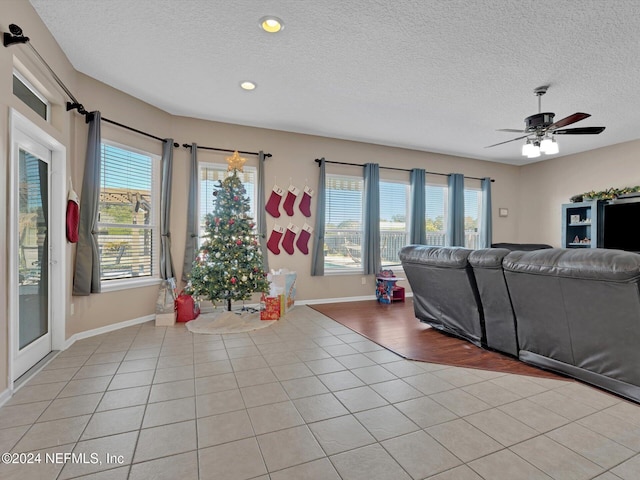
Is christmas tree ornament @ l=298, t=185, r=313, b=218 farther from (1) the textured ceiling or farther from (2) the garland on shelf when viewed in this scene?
(2) the garland on shelf

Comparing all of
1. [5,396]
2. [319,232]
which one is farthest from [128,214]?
[319,232]

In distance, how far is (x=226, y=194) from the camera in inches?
178

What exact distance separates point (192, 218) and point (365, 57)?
10.3ft

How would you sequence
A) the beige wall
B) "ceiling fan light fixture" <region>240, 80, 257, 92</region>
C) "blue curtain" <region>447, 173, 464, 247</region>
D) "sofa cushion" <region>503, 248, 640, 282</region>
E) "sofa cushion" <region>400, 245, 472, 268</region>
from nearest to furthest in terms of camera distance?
"sofa cushion" <region>503, 248, 640, 282</region>
"sofa cushion" <region>400, 245, 472, 268</region>
"ceiling fan light fixture" <region>240, 80, 257, 92</region>
the beige wall
"blue curtain" <region>447, 173, 464, 247</region>

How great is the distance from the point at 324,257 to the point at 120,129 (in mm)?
3449

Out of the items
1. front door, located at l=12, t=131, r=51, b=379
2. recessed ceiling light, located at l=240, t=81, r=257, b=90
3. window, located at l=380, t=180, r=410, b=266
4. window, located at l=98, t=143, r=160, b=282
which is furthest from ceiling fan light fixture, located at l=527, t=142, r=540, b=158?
front door, located at l=12, t=131, r=51, b=379

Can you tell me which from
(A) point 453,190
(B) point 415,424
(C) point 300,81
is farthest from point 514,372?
(A) point 453,190

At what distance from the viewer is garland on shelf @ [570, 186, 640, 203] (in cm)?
554

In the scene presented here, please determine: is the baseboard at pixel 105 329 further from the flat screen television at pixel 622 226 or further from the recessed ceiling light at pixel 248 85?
the flat screen television at pixel 622 226

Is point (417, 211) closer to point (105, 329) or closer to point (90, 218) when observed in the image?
point (90, 218)

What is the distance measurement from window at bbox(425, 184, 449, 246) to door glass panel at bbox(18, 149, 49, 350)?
596 centimetres

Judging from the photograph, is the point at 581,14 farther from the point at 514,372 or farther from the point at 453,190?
the point at 453,190

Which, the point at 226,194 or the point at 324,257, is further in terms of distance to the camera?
the point at 324,257

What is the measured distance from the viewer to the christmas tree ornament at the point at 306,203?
18.2ft
